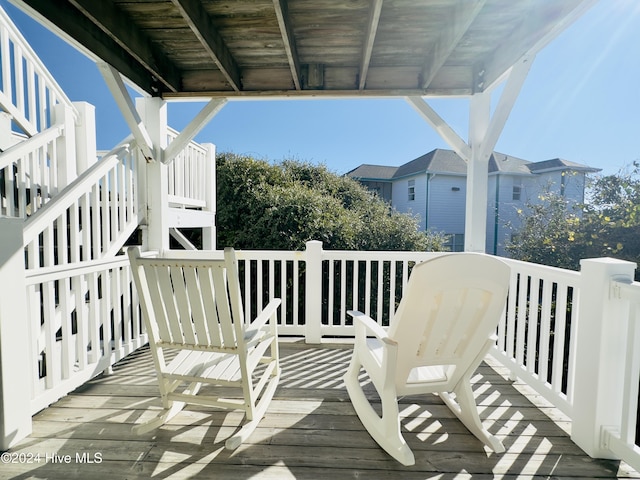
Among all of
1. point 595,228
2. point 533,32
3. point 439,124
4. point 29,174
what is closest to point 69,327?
point 29,174

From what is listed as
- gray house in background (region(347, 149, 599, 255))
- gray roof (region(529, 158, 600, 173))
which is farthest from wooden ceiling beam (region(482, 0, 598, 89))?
gray roof (region(529, 158, 600, 173))

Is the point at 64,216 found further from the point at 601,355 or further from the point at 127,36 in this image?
the point at 601,355

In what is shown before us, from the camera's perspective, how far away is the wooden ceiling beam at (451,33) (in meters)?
2.00

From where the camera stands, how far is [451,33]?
224cm

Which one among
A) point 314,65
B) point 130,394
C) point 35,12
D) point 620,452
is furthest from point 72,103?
point 620,452

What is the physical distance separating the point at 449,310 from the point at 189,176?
162 inches

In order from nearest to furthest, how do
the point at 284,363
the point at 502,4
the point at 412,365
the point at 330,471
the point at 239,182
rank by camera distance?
1. the point at 330,471
2. the point at 412,365
3. the point at 502,4
4. the point at 284,363
5. the point at 239,182

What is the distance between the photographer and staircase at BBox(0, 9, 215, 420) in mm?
1969

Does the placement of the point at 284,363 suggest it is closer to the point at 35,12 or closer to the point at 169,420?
the point at 169,420

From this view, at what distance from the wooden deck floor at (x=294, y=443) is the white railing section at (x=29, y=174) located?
168 cm

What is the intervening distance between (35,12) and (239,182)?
4.56 meters

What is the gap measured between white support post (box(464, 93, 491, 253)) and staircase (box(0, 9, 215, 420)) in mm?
3427

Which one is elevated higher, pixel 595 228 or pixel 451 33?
pixel 451 33

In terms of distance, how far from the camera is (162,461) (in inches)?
59.9
